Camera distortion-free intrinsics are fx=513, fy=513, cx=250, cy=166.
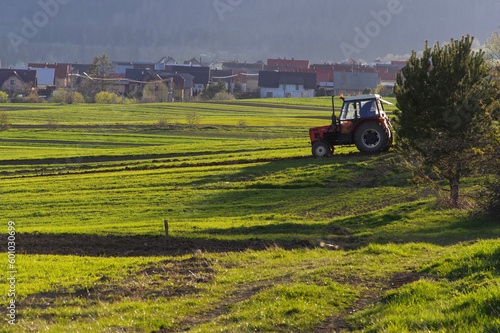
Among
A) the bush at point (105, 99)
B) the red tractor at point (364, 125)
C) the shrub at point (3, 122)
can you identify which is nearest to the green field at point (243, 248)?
the red tractor at point (364, 125)

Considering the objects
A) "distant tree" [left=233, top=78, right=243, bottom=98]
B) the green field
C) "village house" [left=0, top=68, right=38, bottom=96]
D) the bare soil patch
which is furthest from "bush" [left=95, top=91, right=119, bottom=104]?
the bare soil patch

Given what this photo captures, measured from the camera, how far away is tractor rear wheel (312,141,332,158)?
3294 centimetres

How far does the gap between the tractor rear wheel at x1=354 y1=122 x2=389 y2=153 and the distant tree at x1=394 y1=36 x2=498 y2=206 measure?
29.7ft

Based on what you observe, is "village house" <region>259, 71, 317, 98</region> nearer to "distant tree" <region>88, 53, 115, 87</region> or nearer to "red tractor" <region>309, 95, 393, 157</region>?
"distant tree" <region>88, 53, 115, 87</region>

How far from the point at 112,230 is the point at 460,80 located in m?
14.8

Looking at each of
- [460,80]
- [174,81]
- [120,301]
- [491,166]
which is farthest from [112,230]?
[174,81]

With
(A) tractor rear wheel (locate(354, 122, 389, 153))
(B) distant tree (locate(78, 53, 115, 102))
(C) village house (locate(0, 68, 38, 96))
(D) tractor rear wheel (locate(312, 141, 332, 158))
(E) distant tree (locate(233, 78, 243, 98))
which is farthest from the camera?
(E) distant tree (locate(233, 78, 243, 98))

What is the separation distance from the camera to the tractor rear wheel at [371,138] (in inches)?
1218

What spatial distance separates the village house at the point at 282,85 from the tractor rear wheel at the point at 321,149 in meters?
120

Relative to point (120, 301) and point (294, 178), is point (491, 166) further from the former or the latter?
point (294, 178)

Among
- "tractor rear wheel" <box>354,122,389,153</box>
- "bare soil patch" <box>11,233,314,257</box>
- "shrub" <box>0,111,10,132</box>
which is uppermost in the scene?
"tractor rear wheel" <box>354,122,389,153</box>

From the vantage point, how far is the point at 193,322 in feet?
29.0

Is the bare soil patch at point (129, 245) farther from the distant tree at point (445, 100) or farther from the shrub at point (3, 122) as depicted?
the shrub at point (3, 122)

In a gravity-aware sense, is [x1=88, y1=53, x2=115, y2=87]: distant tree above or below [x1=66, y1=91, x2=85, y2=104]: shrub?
above
